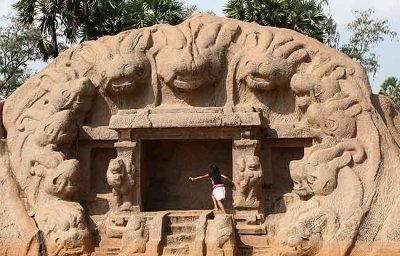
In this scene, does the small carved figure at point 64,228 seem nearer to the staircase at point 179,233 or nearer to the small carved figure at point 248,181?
the staircase at point 179,233

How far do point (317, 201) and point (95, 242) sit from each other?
145 inches

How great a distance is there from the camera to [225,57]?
433 inches

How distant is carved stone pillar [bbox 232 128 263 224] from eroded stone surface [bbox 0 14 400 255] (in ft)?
0.06

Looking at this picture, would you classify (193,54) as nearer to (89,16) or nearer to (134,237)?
(134,237)

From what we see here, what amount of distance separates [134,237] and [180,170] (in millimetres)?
2189

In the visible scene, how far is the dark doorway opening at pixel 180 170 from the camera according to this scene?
1154cm

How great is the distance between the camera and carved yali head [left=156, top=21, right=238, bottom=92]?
10625 millimetres

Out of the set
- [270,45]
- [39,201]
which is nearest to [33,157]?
[39,201]

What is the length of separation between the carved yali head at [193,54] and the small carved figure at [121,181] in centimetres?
168

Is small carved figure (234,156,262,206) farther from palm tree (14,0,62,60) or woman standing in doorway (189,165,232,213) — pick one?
palm tree (14,0,62,60)

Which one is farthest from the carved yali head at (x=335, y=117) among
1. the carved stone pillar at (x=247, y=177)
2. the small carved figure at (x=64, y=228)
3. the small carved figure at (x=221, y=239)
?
the small carved figure at (x=64, y=228)

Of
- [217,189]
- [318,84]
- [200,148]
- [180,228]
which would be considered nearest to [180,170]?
[200,148]

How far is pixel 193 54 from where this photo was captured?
10703 millimetres

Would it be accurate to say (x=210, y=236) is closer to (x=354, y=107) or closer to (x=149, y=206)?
(x=149, y=206)
